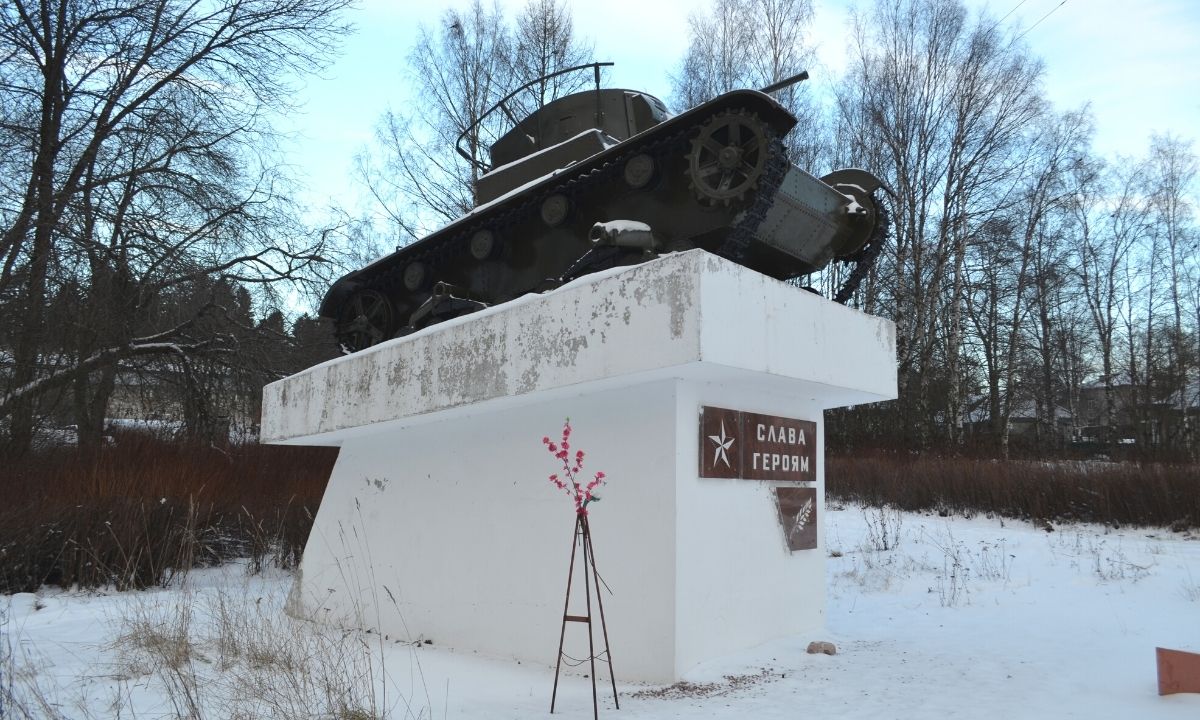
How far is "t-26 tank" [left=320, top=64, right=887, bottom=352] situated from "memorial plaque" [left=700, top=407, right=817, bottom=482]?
1.49 m

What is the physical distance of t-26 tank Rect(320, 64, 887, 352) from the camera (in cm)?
505

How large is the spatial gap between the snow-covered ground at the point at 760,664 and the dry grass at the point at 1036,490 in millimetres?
3463

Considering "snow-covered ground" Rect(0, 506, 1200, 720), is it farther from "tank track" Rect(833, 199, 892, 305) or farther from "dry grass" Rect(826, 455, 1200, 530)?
"dry grass" Rect(826, 455, 1200, 530)

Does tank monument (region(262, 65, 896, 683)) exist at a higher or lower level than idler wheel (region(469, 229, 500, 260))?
lower

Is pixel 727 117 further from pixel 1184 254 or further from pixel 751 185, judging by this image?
pixel 1184 254

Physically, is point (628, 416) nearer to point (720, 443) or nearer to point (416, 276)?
point (720, 443)

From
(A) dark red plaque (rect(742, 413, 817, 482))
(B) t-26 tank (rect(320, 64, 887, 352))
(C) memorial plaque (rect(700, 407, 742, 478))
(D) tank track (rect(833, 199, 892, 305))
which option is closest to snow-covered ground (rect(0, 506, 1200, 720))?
(C) memorial plaque (rect(700, 407, 742, 478))

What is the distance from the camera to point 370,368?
4.96 metres

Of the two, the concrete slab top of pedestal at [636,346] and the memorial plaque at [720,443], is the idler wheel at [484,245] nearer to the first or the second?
the concrete slab top of pedestal at [636,346]

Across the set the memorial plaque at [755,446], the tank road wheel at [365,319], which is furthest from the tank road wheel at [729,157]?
the tank road wheel at [365,319]

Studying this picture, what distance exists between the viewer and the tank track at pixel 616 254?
16.4ft

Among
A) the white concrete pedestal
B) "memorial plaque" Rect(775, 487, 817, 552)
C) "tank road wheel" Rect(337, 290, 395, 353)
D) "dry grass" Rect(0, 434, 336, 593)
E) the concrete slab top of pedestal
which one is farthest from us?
"tank road wheel" Rect(337, 290, 395, 353)

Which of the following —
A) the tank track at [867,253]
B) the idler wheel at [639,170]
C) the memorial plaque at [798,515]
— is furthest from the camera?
the tank track at [867,253]

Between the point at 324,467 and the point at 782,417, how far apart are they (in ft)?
27.2
